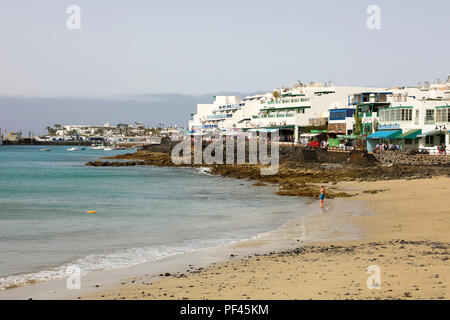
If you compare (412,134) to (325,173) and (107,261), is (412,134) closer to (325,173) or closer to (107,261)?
(325,173)

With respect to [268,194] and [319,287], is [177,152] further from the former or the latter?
[319,287]

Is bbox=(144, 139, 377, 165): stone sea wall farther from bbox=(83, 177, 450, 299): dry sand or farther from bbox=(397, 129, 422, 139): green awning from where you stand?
bbox=(83, 177, 450, 299): dry sand

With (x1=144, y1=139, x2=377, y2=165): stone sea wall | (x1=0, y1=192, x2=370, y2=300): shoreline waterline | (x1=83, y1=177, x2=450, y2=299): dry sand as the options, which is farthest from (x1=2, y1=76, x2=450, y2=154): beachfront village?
(x1=83, y1=177, x2=450, y2=299): dry sand

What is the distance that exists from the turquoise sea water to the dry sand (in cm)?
375

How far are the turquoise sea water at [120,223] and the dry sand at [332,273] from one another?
12.3ft

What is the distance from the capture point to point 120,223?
27656 mm

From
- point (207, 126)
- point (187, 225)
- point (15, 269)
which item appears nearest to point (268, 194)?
point (187, 225)

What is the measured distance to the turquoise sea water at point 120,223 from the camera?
714 inches

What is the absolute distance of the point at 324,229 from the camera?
22.8 metres

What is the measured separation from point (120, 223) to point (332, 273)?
16263 millimetres

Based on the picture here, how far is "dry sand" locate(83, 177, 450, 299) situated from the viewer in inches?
452

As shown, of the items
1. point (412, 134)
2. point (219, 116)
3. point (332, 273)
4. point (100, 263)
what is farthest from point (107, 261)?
point (219, 116)
